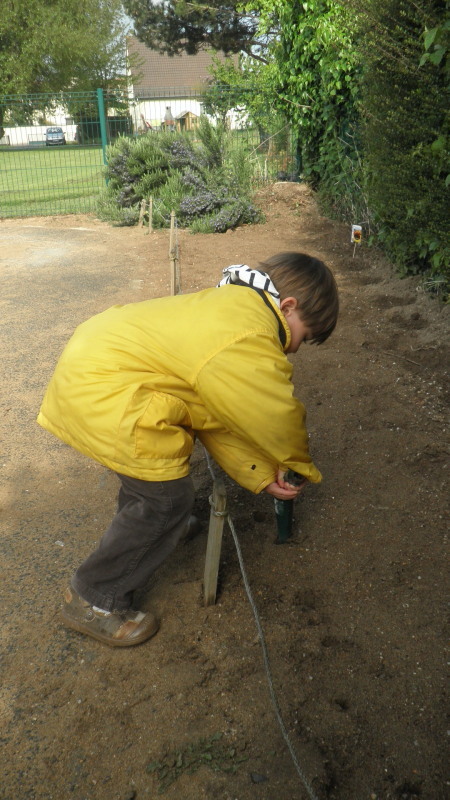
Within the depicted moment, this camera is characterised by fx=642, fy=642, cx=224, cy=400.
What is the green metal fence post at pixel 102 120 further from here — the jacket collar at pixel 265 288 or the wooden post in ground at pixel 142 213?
the jacket collar at pixel 265 288

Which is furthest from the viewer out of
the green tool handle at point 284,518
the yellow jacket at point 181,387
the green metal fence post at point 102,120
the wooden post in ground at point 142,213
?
the green metal fence post at point 102,120

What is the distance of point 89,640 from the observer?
96.0 inches

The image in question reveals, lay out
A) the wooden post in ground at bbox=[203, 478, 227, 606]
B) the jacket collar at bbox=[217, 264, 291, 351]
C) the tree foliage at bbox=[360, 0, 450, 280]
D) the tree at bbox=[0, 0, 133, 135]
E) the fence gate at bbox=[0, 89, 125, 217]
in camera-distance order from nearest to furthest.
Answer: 1. the jacket collar at bbox=[217, 264, 291, 351]
2. the wooden post in ground at bbox=[203, 478, 227, 606]
3. the tree foliage at bbox=[360, 0, 450, 280]
4. the fence gate at bbox=[0, 89, 125, 217]
5. the tree at bbox=[0, 0, 133, 135]

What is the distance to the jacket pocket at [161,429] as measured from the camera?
6.51 ft

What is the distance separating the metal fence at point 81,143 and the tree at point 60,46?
2051 cm

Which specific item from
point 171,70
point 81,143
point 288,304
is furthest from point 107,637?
point 171,70

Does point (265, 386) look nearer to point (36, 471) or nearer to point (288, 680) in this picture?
point (288, 680)

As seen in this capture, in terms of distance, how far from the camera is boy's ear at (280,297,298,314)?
2098mm

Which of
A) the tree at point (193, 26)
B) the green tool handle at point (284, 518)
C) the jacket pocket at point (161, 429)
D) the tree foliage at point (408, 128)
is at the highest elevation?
the tree at point (193, 26)

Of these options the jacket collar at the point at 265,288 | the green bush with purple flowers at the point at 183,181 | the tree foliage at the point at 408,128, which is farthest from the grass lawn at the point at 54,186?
the jacket collar at the point at 265,288

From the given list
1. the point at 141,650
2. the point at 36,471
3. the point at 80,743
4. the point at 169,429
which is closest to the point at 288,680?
the point at 141,650

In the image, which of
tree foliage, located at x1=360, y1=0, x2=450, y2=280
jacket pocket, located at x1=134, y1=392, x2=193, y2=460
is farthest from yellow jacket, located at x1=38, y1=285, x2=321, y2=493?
tree foliage, located at x1=360, y1=0, x2=450, y2=280

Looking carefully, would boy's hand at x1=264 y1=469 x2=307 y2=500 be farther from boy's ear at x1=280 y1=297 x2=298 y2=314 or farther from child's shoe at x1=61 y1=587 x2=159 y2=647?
child's shoe at x1=61 y1=587 x2=159 y2=647

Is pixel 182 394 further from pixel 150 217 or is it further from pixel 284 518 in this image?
pixel 150 217
